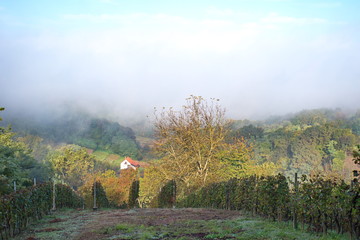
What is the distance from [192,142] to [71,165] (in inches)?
1986

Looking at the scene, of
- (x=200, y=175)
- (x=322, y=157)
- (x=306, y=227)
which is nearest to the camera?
(x=306, y=227)

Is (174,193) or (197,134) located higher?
(197,134)

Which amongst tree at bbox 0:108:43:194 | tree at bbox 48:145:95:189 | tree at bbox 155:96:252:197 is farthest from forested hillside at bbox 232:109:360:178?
tree at bbox 48:145:95:189

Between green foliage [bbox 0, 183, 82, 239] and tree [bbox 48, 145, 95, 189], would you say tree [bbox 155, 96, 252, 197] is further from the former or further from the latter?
tree [bbox 48, 145, 95, 189]

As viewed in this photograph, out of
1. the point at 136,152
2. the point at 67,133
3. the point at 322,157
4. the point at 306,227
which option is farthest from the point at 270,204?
the point at 67,133

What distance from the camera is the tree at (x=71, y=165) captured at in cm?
7294

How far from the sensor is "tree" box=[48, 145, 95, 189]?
239 feet

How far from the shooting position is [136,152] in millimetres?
114688

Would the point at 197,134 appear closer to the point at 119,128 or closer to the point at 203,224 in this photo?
the point at 203,224

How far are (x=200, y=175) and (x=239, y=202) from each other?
15.6 m

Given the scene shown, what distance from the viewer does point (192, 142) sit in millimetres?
30797

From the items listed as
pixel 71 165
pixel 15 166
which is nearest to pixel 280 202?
pixel 15 166

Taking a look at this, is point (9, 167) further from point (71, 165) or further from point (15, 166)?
point (71, 165)

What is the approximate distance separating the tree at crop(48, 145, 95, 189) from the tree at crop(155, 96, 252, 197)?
1754 inches
